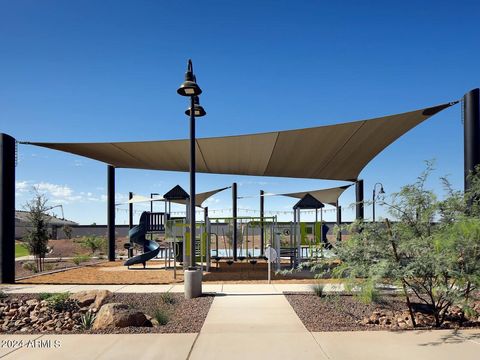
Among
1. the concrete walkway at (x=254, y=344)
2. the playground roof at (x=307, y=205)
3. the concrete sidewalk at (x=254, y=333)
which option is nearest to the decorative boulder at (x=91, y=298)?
Result: the concrete walkway at (x=254, y=344)

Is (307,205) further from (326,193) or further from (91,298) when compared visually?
(91,298)

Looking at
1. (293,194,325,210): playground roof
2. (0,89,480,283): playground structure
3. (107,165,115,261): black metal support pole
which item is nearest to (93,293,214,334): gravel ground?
(0,89,480,283): playground structure

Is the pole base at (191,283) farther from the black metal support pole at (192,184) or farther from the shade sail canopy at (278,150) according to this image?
the shade sail canopy at (278,150)

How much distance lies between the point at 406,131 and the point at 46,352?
1018 centimetres

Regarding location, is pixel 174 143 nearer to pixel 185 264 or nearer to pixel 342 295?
pixel 185 264

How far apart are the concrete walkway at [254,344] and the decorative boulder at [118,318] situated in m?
0.67

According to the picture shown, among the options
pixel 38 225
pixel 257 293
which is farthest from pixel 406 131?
pixel 38 225

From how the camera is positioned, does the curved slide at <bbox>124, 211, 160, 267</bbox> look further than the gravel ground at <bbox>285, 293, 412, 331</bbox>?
Yes

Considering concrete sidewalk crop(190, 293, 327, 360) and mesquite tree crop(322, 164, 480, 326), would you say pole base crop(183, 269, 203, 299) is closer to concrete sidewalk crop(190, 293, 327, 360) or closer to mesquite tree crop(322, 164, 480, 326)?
concrete sidewalk crop(190, 293, 327, 360)

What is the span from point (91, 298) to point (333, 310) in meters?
4.84

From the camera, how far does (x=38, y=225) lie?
14.1 m

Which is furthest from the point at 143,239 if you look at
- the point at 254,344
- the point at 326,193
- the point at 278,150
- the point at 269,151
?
the point at 254,344

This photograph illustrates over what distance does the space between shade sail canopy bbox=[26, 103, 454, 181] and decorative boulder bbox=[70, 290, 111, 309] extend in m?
4.84

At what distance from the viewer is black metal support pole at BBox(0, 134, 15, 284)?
34.3 ft
